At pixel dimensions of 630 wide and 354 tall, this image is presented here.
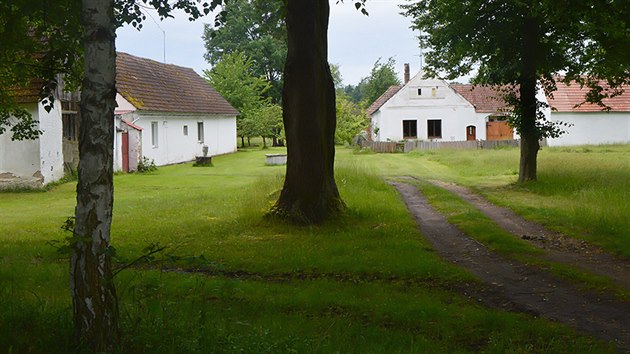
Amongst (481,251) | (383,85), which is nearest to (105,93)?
(481,251)

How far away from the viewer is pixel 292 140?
50.6 ft

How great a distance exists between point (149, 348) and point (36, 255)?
295 inches

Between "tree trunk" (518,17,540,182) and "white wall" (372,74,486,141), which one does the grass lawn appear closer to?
"tree trunk" (518,17,540,182)

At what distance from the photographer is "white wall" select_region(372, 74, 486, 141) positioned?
5581 centimetres

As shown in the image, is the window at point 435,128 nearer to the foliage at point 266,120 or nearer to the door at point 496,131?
the door at point 496,131

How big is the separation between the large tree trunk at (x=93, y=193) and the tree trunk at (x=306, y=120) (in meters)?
9.93

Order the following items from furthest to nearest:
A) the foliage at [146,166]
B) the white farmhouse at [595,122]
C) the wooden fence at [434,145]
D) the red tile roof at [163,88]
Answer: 1. the white farmhouse at [595,122]
2. the wooden fence at [434,145]
3. the red tile roof at [163,88]
4. the foliage at [146,166]

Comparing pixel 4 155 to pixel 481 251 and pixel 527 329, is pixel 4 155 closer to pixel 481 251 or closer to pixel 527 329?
pixel 481 251

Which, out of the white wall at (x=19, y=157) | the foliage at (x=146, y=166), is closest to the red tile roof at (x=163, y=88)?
the foliage at (x=146, y=166)

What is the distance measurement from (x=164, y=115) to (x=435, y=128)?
85.5 ft

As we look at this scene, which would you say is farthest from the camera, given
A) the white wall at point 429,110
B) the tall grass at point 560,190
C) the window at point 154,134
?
the white wall at point 429,110

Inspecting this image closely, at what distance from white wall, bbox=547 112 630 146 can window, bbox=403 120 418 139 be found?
36.6 feet

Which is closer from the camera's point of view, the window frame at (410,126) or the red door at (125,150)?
the red door at (125,150)

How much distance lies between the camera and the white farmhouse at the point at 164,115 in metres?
34.0
